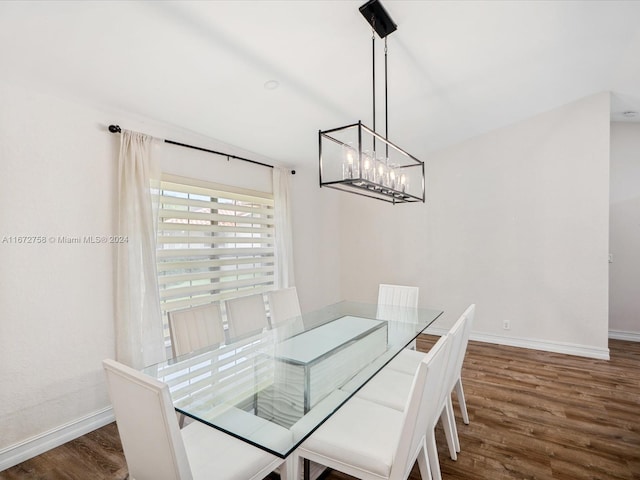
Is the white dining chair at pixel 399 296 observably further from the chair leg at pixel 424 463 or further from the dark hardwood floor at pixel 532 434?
the chair leg at pixel 424 463

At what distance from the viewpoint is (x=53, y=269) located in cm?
232

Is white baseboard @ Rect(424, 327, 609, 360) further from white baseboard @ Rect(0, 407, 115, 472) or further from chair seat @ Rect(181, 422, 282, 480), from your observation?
white baseboard @ Rect(0, 407, 115, 472)

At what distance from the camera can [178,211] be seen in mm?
3129

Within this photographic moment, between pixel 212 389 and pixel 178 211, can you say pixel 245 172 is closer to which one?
pixel 178 211

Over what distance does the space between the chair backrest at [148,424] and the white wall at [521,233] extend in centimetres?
416

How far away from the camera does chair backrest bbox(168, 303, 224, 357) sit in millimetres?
2227

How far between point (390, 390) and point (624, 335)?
14.3 feet

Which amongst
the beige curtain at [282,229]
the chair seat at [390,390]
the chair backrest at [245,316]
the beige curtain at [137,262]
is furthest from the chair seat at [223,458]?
the beige curtain at [282,229]

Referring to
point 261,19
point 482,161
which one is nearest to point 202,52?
point 261,19

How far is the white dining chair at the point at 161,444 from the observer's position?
45.0 inches

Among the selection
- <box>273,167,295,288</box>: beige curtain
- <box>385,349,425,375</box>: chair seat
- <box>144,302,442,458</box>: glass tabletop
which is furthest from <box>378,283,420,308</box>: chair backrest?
<box>273,167,295,288</box>: beige curtain

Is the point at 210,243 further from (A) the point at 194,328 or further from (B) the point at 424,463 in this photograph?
(B) the point at 424,463

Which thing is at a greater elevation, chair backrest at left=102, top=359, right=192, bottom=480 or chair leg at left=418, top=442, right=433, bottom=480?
chair backrest at left=102, top=359, right=192, bottom=480

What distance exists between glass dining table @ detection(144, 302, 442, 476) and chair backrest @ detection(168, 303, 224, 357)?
0.16 meters
